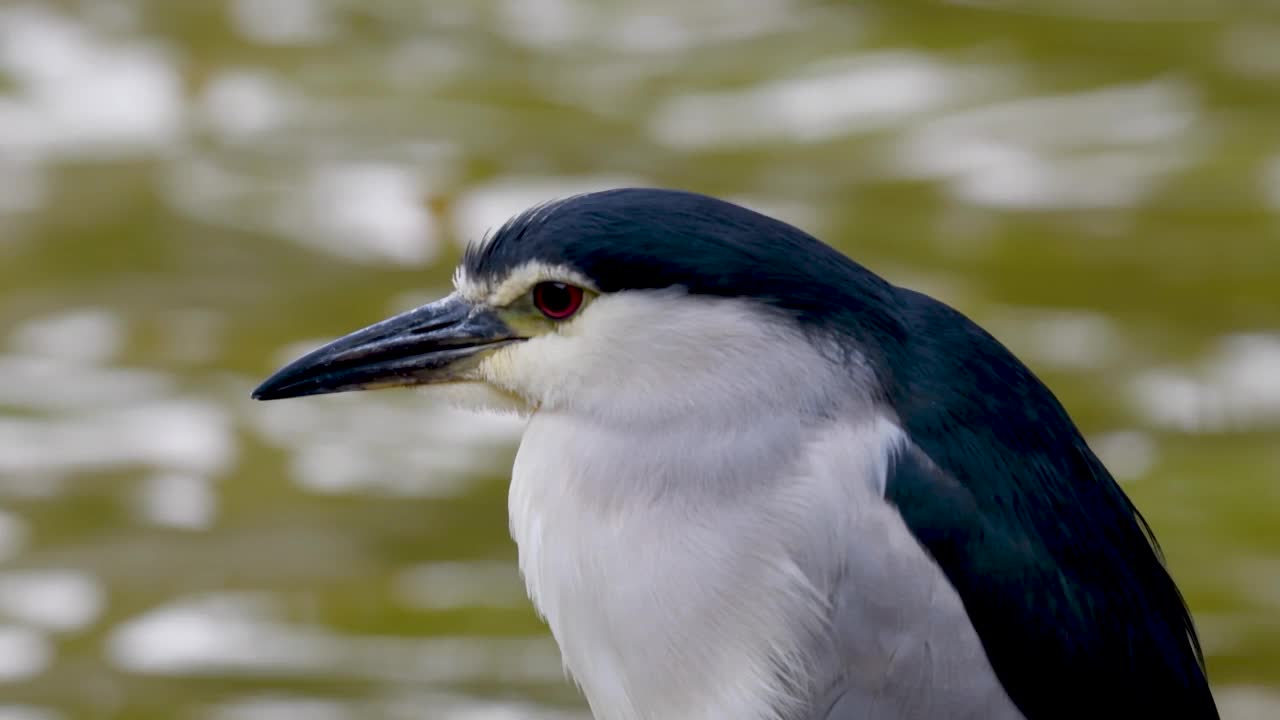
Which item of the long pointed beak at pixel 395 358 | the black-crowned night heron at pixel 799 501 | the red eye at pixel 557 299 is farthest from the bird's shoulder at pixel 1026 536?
the long pointed beak at pixel 395 358

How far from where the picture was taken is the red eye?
1.93 m

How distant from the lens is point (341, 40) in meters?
5.70

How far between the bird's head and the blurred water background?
1716 mm

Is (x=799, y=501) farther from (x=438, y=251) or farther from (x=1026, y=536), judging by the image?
(x=438, y=251)

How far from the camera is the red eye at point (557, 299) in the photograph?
1927 millimetres

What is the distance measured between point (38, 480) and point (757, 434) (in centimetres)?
283

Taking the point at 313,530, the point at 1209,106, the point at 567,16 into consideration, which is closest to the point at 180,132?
the point at 567,16

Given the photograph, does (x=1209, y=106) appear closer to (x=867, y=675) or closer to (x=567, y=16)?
(x=567, y=16)

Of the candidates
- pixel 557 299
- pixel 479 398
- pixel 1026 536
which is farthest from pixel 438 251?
pixel 1026 536

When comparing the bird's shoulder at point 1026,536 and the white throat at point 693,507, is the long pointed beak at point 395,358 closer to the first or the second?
the white throat at point 693,507

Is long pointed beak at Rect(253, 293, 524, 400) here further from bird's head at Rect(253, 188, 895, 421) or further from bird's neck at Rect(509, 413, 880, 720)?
bird's neck at Rect(509, 413, 880, 720)

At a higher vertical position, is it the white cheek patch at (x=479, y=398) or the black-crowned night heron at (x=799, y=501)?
the white cheek patch at (x=479, y=398)

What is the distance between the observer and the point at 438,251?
4.88 meters

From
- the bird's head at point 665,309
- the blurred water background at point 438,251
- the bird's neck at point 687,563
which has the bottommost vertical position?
the bird's neck at point 687,563
